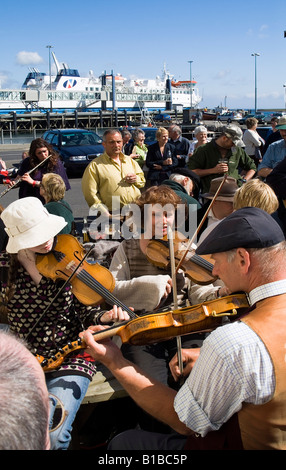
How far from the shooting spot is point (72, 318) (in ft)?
8.38

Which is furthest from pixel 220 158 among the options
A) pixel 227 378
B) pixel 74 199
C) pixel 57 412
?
Result: pixel 74 199

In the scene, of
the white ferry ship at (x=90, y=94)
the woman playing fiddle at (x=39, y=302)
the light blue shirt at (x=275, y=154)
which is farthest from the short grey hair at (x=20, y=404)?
the white ferry ship at (x=90, y=94)

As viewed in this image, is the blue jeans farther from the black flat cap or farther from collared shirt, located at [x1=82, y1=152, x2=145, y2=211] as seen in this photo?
collared shirt, located at [x1=82, y1=152, x2=145, y2=211]

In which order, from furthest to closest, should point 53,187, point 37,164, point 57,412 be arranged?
point 37,164, point 53,187, point 57,412

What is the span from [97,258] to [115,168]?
1650mm

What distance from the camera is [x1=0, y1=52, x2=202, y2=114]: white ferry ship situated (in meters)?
56.0

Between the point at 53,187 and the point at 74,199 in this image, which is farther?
the point at 74,199

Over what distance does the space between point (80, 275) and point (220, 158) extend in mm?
3276

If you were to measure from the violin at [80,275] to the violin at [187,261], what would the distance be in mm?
355

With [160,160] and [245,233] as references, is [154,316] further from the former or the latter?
[160,160]

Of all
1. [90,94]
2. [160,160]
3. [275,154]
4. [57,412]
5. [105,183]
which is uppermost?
[90,94]

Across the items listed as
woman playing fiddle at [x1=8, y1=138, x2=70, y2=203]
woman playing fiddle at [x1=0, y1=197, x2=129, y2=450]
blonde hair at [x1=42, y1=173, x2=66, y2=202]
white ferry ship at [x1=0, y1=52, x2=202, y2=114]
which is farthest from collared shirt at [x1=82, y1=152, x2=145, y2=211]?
white ferry ship at [x1=0, y1=52, x2=202, y2=114]

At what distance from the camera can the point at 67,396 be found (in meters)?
2.27

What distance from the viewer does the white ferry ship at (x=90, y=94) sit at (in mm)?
56031
